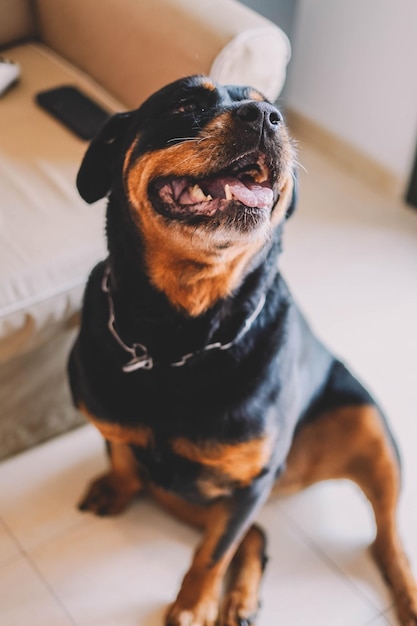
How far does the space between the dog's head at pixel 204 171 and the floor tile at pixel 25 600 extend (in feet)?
2.51

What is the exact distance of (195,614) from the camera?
1.51 meters

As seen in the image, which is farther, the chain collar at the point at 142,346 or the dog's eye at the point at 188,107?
the chain collar at the point at 142,346

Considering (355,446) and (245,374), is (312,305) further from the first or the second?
(245,374)

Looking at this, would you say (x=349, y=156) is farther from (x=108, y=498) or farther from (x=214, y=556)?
(x=214, y=556)

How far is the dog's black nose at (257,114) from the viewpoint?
1.13 meters

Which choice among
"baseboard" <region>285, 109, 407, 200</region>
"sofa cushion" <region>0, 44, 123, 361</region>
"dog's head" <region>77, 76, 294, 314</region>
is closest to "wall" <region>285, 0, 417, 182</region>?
"baseboard" <region>285, 109, 407, 200</region>

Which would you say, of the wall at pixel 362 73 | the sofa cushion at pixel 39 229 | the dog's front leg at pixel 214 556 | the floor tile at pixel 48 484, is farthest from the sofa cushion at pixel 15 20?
the dog's front leg at pixel 214 556

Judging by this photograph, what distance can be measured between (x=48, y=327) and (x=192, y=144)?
2.20 ft

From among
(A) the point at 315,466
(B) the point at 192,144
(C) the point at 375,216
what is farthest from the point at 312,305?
(B) the point at 192,144

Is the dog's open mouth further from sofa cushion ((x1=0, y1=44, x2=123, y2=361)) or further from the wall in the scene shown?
the wall

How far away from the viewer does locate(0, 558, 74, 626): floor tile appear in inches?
60.9

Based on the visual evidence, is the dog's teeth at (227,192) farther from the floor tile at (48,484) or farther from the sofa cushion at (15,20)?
the sofa cushion at (15,20)

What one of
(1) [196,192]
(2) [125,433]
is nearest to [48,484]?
(2) [125,433]

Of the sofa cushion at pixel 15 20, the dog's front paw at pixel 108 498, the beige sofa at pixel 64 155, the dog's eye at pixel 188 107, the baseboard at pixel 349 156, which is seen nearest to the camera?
the dog's eye at pixel 188 107
